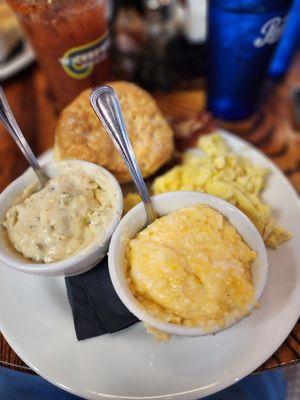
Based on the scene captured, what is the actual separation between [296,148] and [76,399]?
119 cm

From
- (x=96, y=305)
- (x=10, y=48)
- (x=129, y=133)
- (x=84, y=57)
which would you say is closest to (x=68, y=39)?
(x=84, y=57)

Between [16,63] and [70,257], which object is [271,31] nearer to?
[70,257]

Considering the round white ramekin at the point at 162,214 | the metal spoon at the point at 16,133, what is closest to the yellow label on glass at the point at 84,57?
the metal spoon at the point at 16,133

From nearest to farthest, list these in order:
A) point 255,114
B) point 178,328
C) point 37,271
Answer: point 178,328, point 37,271, point 255,114

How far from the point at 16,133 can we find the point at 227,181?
25.2 inches

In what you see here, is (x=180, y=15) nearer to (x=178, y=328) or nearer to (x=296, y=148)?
(x=296, y=148)

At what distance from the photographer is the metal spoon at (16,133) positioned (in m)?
1.01

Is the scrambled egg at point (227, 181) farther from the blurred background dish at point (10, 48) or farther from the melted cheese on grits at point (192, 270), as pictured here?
the blurred background dish at point (10, 48)

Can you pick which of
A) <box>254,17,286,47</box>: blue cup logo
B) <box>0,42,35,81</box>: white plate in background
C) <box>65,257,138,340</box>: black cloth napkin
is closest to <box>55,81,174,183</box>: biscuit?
<box>65,257,138,340</box>: black cloth napkin

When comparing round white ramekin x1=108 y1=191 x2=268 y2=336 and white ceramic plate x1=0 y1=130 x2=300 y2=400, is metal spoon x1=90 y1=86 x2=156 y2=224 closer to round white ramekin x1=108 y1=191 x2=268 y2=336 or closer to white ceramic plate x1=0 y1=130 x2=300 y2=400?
round white ramekin x1=108 y1=191 x2=268 y2=336

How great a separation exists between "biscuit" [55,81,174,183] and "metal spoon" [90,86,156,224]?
19cm

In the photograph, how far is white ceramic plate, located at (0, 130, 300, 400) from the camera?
0.84 metres

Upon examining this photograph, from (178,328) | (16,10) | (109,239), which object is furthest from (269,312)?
(16,10)

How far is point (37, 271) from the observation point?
34.3 inches
